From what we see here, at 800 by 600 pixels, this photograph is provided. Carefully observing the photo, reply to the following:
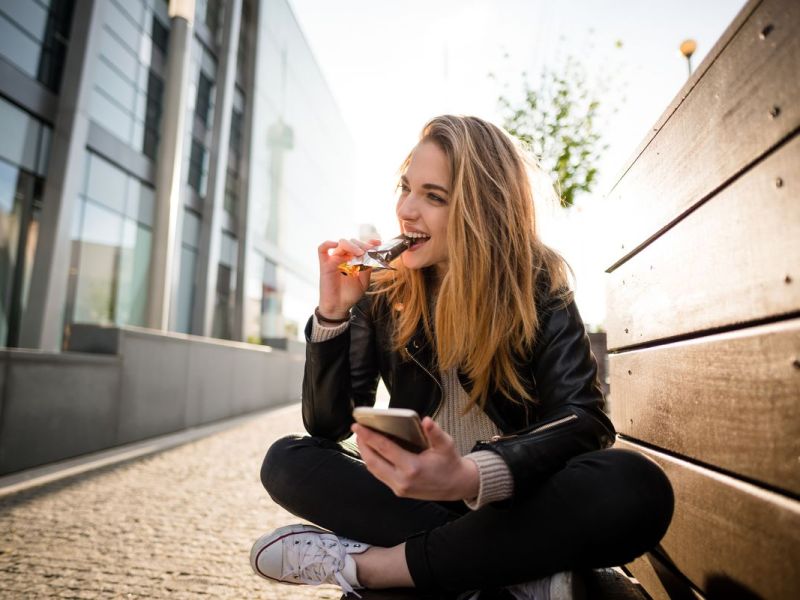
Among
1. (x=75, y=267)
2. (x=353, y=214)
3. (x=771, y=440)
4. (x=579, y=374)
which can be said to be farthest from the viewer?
(x=353, y=214)

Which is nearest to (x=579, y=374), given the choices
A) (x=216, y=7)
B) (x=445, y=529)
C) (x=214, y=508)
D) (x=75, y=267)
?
(x=445, y=529)

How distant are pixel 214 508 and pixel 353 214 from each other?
3045 centimetres

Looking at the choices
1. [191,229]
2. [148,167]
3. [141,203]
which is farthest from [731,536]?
[191,229]

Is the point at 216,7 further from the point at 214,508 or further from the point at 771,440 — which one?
the point at 771,440

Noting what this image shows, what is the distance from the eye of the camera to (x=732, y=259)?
3.83 ft

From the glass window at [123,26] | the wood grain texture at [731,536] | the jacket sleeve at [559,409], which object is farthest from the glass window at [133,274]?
the wood grain texture at [731,536]

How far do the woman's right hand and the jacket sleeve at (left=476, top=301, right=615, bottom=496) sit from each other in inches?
27.6

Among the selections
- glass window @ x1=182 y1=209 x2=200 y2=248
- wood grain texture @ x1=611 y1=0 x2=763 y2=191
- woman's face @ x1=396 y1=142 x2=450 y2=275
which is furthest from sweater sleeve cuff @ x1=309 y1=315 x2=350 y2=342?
glass window @ x1=182 y1=209 x2=200 y2=248

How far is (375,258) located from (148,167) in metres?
10.3

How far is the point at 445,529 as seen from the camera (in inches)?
56.3

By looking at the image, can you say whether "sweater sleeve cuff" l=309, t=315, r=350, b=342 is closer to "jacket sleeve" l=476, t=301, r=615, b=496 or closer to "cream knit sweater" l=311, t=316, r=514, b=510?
"cream knit sweater" l=311, t=316, r=514, b=510

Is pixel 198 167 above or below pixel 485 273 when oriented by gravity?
above

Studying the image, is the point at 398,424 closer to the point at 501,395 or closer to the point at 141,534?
the point at 501,395

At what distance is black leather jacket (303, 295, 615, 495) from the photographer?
1387mm
